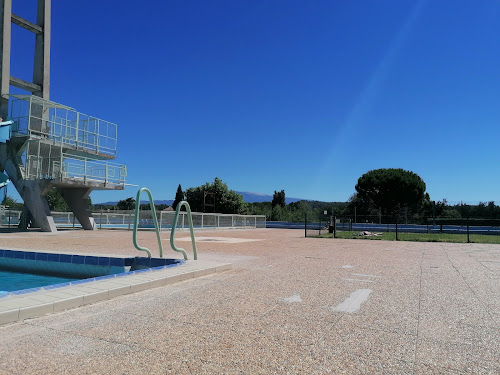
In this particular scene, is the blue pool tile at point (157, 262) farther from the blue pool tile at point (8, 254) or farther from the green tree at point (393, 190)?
the green tree at point (393, 190)

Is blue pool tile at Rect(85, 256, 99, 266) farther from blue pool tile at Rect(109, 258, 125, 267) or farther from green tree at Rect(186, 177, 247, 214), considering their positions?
green tree at Rect(186, 177, 247, 214)

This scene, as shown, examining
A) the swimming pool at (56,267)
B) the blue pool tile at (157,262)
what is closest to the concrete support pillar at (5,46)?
the swimming pool at (56,267)

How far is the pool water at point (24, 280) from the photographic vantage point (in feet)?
30.4

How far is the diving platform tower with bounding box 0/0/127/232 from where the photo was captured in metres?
23.3

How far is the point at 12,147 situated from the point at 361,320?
24703 mm

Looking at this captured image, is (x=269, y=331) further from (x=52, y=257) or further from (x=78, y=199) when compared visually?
(x=78, y=199)

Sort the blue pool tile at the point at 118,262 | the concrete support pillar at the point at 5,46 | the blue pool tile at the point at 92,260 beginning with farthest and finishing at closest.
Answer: the concrete support pillar at the point at 5,46
the blue pool tile at the point at 92,260
the blue pool tile at the point at 118,262

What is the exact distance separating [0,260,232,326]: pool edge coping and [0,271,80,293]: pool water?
3605mm

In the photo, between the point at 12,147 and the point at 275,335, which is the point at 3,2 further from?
the point at 275,335

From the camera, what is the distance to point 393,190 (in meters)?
57.4

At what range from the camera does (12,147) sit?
23.6 m

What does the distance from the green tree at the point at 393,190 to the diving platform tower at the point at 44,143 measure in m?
40.8

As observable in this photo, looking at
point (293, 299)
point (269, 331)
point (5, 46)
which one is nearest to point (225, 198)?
point (5, 46)

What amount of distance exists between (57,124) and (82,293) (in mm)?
22905
